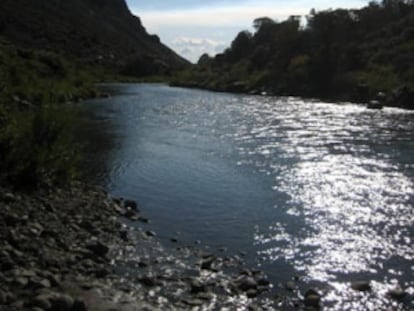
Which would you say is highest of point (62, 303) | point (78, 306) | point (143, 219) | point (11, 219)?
point (11, 219)

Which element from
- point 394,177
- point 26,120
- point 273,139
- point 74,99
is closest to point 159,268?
point 26,120

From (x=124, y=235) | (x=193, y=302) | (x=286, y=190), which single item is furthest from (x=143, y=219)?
(x=286, y=190)

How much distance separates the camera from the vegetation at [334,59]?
3765 inches

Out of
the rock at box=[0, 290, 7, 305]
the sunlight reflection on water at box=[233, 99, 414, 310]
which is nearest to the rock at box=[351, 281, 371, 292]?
the sunlight reflection on water at box=[233, 99, 414, 310]

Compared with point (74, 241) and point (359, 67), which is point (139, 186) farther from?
point (359, 67)

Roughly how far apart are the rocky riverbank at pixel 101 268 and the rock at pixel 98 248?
0.10 ft

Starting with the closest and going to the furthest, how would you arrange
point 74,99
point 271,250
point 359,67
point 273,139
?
point 271,250, point 273,139, point 74,99, point 359,67

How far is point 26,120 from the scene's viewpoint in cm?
2416

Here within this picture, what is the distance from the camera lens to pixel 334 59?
10844cm

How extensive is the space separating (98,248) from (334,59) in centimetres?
9689

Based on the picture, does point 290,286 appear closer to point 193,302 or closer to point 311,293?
point 311,293

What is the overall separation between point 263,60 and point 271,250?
121334mm

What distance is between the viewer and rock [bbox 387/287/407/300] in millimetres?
15422

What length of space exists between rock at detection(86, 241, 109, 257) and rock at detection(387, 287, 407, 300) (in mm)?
8071
